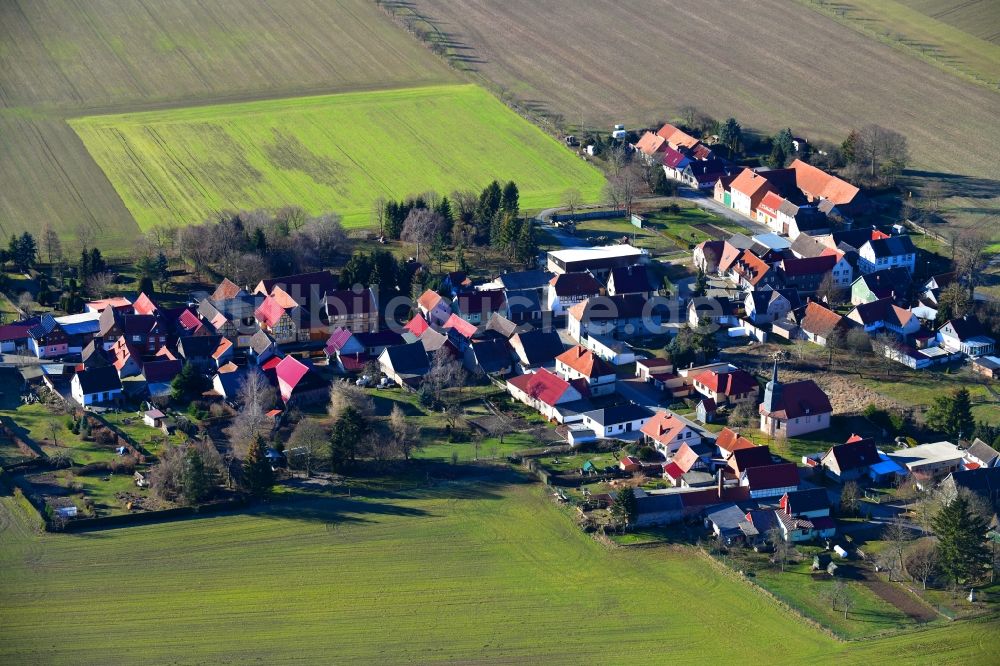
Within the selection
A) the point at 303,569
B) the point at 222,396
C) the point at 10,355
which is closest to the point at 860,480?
the point at 303,569

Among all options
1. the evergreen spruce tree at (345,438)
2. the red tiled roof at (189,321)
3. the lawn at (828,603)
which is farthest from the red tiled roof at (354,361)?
the lawn at (828,603)

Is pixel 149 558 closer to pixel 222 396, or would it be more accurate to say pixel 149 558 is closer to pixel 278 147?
pixel 222 396

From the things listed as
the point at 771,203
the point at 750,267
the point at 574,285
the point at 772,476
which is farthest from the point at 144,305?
the point at 771,203

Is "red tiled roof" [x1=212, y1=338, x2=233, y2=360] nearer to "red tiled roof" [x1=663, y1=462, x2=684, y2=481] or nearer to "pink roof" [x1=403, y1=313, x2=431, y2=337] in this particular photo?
"pink roof" [x1=403, y1=313, x2=431, y2=337]

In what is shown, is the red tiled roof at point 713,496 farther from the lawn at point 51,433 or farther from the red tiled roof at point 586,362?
the lawn at point 51,433

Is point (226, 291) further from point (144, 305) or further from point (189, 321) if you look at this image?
point (144, 305)
